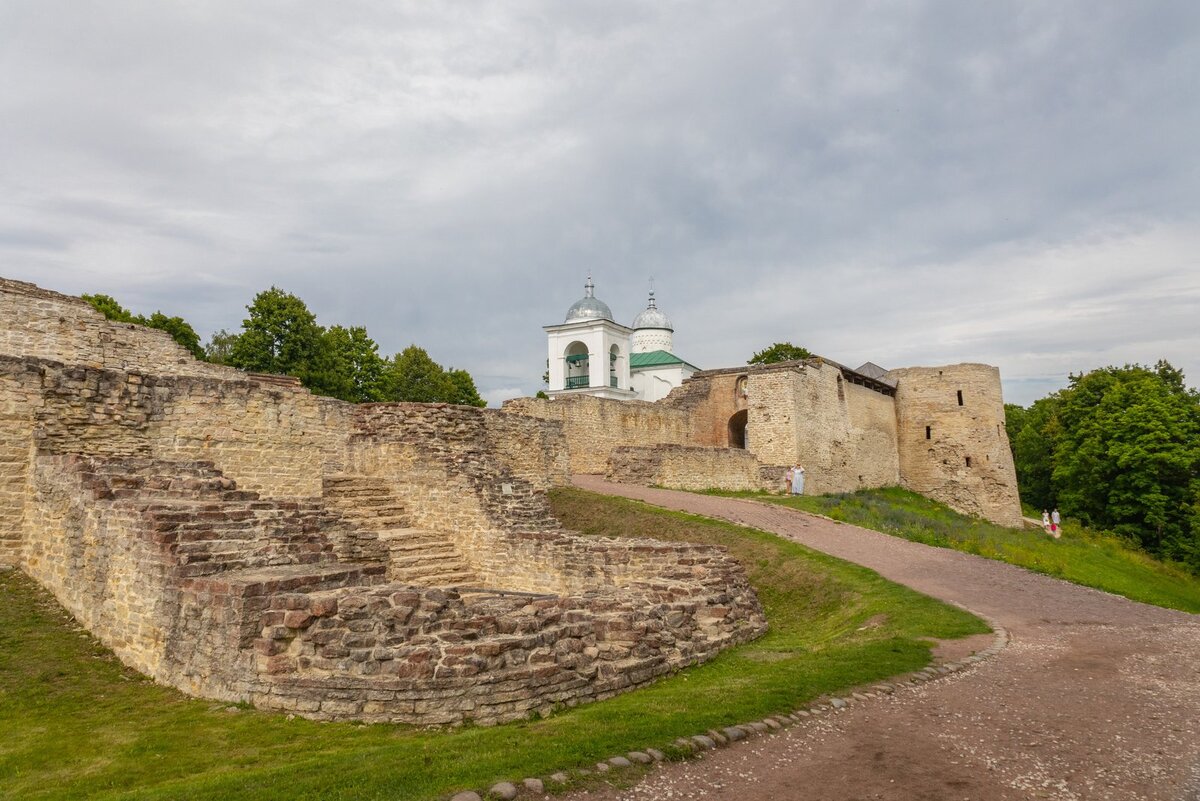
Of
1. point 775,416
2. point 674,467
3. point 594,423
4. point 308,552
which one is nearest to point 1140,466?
point 775,416

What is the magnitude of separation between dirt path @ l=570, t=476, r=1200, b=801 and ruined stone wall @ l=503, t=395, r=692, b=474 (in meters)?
21.0

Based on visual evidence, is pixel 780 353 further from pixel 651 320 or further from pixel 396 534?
pixel 396 534

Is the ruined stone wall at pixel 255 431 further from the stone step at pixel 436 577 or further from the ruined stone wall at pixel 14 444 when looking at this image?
the stone step at pixel 436 577

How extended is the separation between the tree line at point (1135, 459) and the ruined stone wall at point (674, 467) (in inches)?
963

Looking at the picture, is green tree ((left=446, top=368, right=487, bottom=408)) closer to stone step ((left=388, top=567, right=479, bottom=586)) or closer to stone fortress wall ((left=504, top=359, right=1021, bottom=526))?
stone fortress wall ((left=504, top=359, right=1021, bottom=526))

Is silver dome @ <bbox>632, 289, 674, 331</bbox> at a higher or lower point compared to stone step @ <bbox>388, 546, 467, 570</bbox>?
higher

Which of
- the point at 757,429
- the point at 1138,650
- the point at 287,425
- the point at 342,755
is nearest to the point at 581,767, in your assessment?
the point at 342,755

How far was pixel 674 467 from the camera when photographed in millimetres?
28359

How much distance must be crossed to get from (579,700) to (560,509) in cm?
1342

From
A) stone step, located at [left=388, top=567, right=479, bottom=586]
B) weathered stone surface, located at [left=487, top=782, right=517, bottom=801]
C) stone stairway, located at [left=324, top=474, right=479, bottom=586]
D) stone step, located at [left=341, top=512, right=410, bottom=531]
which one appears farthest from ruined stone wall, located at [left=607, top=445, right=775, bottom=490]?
weathered stone surface, located at [left=487, top=782, right=517, bottom=801]

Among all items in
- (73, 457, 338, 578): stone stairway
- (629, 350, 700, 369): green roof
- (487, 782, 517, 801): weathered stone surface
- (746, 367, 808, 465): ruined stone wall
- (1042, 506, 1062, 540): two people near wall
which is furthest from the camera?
(629, 350, 700, 369): green roof

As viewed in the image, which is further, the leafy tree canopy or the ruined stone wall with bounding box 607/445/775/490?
the leafy tree canopy

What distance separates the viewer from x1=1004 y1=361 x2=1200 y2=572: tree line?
3925 centimetres

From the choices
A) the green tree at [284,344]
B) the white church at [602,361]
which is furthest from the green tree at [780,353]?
the green tree at [284,344]
